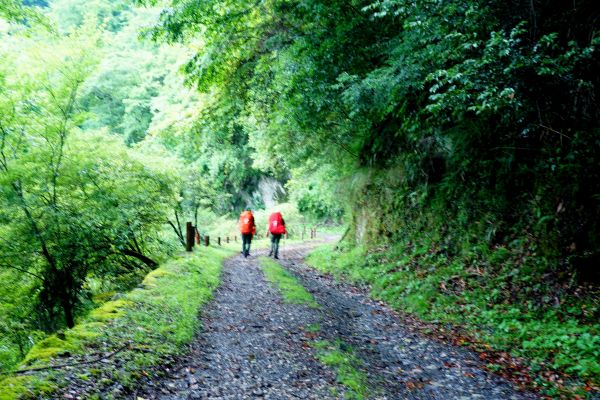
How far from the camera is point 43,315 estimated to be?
42.7 ft

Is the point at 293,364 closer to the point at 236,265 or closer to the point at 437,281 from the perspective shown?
the point at 437,281

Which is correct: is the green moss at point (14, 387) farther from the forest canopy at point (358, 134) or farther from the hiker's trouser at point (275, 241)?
the hiker's trouser at point (275, 241)

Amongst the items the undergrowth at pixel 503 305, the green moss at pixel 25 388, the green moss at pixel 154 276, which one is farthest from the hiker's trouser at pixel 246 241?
the green moss at pixel 25 388

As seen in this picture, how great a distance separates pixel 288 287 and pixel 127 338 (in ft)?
17.2

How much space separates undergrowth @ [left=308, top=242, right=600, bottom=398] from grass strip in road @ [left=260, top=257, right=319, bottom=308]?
1.88 metres

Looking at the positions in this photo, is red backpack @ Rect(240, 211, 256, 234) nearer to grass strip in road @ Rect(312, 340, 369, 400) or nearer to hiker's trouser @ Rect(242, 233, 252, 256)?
hiker's trouser @ Rect(242, 233, 252, 256)

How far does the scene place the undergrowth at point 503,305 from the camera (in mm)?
5754

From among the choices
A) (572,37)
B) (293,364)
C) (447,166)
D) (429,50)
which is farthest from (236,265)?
(572,37)

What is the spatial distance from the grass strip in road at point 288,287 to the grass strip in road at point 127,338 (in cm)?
181

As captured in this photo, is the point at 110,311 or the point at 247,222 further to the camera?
the point at 247,222

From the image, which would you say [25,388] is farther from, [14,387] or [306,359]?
[306,359]

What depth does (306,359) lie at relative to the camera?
6.20 meters

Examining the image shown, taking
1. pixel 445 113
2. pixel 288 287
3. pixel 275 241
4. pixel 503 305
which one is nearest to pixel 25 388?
pixel 288 287

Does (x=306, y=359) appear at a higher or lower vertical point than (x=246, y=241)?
lower
